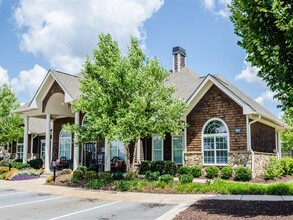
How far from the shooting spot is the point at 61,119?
1052 inches

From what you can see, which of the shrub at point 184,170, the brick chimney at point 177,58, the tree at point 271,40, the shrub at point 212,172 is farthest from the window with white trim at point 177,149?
the tree at point 271,40

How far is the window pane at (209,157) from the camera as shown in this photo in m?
18.8

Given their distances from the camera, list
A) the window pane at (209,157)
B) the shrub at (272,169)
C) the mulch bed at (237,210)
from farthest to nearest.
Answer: the window pane at (209,157)
the shrub at (272,169)
the mulch bed at (237,210)

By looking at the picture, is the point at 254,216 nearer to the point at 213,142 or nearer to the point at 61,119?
the point at 213,142

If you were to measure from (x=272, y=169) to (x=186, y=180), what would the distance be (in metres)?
6.25

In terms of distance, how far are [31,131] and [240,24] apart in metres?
26.3

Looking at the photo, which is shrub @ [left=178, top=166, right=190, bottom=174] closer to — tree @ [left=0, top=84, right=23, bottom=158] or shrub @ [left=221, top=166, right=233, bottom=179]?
shrub @ [left=221, top=166, right=233, bottom=179]

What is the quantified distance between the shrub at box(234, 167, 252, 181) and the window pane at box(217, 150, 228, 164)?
1705 mm

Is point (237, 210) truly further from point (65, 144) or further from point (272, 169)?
point (65, 144)

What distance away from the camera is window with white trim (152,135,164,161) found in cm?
2105

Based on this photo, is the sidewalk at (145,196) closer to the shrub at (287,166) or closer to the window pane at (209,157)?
the window pane at (209,157)

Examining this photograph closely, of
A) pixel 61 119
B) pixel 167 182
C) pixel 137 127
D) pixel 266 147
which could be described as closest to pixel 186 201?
pixel 167 182

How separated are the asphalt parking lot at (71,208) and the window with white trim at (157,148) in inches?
358

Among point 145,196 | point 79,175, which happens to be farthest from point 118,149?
point 145,196
